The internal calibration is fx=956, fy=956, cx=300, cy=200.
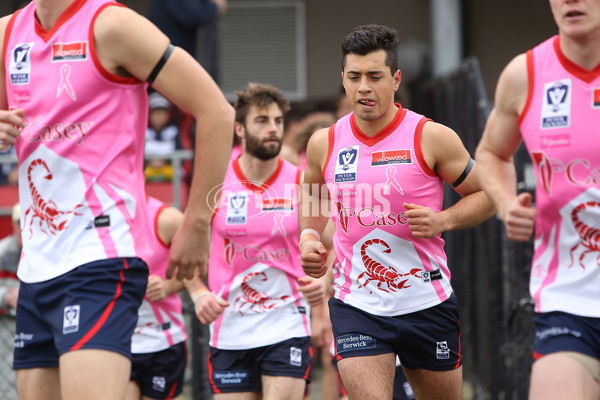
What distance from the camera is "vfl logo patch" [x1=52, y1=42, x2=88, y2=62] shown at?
3.86m

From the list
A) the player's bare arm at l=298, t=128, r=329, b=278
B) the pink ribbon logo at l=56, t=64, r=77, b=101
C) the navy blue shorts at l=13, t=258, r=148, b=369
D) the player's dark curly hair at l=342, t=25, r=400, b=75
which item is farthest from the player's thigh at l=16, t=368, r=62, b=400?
the player's dark curly hair at l=342, t=25, r=400, b=75

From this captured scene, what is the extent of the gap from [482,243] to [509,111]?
179 inches

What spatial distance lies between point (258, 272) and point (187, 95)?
283 cm

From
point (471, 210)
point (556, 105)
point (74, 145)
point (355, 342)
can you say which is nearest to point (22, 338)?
point (74, 145)

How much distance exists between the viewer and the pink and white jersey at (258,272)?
21.1 ft

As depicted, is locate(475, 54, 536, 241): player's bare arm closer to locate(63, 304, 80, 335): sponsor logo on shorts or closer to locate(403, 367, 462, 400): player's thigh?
locate(403, 367, 462, 400): player's thigh

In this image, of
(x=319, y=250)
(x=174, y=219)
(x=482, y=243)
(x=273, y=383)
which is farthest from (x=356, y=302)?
(x=482, y=243)

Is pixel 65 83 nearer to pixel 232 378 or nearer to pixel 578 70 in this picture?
pixel 578 70

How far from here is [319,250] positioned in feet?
16.6

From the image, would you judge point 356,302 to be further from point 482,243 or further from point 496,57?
point 496,57

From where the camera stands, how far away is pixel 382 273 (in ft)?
16.5

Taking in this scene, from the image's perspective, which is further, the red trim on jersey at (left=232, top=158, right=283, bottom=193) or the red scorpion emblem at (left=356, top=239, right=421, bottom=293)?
the red trim on jersey at (left=232, top=158, right=283, bottom=193)

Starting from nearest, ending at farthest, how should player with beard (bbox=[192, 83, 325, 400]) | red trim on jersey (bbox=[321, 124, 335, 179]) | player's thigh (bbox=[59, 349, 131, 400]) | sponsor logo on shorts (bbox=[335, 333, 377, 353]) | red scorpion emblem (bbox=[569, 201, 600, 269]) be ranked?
player's thigh (bbox=[59, 349, 131, 400]) < red scorpion emblem (bbox=[569, 201, 600, 269]) < sponsor logo on shorts (bbox=[335, 333, 377, 353]) < red trim on jersey (bbox=[321, 124, 335, 179]) < player with beard (bbox=[192, 83, 325, 400])

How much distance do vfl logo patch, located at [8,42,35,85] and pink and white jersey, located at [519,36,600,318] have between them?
208cm
